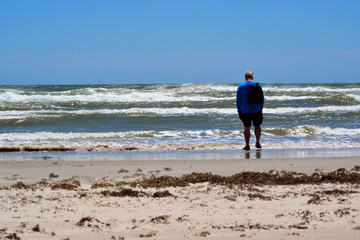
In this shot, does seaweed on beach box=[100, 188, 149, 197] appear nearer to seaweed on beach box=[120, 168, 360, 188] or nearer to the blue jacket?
seaweed on beach box=[120, 168, 360, 188]

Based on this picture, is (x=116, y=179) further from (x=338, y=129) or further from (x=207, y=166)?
(x=338, y=129)

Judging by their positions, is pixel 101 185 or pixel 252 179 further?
pixel 252 179

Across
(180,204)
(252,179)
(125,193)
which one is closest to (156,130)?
(252,179)

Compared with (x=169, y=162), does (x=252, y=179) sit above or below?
above

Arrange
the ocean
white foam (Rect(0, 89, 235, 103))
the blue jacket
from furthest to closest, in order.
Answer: white foam (Rect(0, 89, 235, 103)) < the ocean < the blue jacket

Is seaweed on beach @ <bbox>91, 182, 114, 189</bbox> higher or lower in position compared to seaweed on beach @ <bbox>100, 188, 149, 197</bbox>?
lower

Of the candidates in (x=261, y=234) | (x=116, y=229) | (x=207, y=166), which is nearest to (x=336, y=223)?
(x=261, y=234)

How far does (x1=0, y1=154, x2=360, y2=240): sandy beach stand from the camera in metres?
3.55

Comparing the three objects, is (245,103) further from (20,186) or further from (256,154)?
(20,186)

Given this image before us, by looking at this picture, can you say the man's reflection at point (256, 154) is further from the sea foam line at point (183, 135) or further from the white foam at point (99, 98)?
the white foam at point (99, 98)

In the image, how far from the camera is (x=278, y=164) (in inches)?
284

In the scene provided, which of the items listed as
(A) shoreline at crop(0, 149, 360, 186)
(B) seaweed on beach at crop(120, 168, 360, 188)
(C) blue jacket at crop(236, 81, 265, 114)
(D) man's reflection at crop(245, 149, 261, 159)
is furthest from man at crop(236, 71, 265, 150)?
(B) seaweed on beach at crop(120, 168, 360, 188)

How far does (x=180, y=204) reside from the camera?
4.34 meters

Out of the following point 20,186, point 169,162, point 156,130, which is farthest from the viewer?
point 156,130
